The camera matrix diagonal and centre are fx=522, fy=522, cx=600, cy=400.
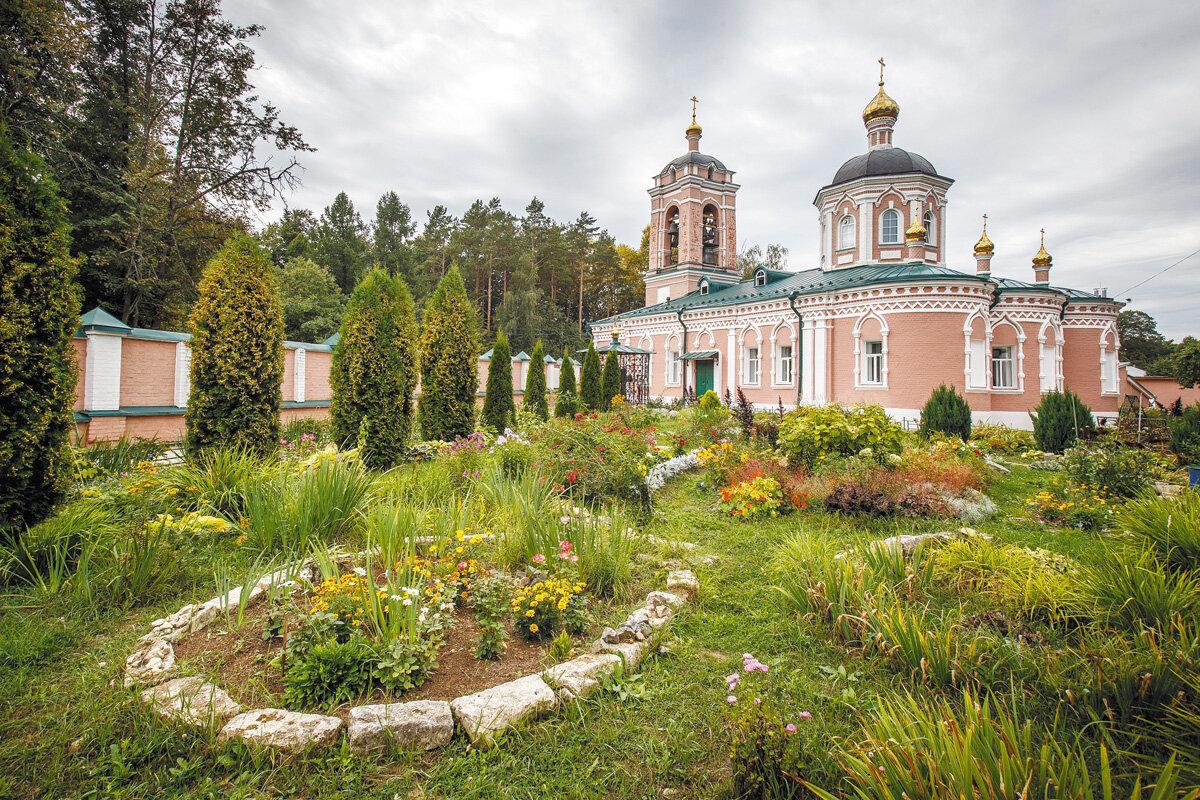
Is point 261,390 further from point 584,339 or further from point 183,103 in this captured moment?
point 584,339

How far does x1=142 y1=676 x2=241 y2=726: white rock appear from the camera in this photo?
222 cm

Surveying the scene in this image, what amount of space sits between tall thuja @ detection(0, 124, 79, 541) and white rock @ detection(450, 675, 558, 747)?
3.67 m

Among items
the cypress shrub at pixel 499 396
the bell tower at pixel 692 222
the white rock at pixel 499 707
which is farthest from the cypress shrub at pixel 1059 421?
the bell tower at pixel 692 222

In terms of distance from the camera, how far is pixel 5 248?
3555mm

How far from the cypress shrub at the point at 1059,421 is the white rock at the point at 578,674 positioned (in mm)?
12349

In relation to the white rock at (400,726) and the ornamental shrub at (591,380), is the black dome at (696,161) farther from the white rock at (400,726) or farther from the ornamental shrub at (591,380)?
the white rock at (400,726)

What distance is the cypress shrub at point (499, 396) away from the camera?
11.5m

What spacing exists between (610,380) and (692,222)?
1137 centimetres

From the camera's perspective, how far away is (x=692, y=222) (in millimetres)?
25297

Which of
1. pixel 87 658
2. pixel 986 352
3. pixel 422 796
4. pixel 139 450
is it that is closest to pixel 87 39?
pixel 139 450

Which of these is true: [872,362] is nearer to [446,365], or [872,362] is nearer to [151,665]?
[446,365]

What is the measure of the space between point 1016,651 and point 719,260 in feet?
84.2

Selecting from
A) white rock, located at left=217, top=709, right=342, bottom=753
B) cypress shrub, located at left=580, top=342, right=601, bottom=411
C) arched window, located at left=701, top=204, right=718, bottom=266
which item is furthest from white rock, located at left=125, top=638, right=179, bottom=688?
arched window, located at left=701, top=204, right=718, bottom=266

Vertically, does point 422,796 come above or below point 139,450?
below
